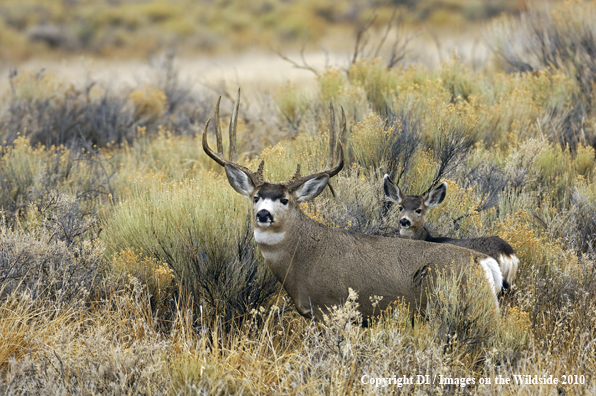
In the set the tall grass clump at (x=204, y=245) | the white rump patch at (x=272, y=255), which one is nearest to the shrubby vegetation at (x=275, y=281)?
the tall grass clump at (x=204, y=245)

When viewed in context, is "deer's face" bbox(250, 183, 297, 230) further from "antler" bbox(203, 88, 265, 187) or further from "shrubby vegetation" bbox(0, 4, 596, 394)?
"shrubby vegetation" bbox(0, 4, 596, 394)

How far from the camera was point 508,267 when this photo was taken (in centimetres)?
502

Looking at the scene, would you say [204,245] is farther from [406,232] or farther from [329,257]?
[406,232]

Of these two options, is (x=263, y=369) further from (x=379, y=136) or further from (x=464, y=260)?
(x=379, y=136)

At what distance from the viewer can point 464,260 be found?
4.71 metres

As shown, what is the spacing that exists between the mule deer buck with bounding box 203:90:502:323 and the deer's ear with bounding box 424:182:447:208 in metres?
1.14

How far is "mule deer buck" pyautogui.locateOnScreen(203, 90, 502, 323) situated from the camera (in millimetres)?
4754

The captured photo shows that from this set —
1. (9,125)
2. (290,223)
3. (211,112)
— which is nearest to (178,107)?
(211,112)

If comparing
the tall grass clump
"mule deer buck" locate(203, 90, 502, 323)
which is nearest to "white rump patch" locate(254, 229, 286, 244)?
"mule deer buck" locate(203, 90, 502, 323)

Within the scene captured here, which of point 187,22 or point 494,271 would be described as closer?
point 494,271

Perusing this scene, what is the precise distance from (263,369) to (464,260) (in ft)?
5.57

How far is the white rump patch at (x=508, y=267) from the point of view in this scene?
4992mm

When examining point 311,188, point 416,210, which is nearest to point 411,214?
point 416,210

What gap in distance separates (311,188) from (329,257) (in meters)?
0.59
